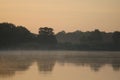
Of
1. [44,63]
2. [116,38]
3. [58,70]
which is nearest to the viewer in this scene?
[58,70]

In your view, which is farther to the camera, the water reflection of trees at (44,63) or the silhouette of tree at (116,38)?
the silhouette of tree at (116,38)

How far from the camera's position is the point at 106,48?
1893 inches

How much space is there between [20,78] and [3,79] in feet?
1.95

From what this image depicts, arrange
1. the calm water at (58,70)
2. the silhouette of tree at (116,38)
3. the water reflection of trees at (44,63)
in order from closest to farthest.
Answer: the calm water at (58,70) < the water reflection of trees at (44,63) < the silhouette of tree at (116,38)

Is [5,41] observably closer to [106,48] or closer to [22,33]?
[22,33]

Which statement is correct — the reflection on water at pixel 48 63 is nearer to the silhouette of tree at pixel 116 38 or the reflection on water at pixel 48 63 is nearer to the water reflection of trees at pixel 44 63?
the water reflection of trees at pixel 44 63

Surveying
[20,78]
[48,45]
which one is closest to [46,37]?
[48,45]

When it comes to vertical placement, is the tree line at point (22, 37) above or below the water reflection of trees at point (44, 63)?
above

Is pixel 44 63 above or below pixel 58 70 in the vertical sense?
above

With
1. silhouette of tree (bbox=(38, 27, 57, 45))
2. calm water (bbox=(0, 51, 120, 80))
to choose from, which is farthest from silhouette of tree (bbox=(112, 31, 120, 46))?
calm water (bbox=(0, 51, 120, 80))

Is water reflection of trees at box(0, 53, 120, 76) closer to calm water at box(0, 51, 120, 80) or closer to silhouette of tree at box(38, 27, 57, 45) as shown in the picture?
calm water at box(0, 51, 120, 80)

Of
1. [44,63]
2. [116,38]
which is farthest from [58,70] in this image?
[116,38]

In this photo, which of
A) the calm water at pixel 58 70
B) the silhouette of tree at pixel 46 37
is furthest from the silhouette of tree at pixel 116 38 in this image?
the calm water at pixel 58 70

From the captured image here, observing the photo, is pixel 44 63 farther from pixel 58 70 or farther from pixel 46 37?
pixel 46 37
